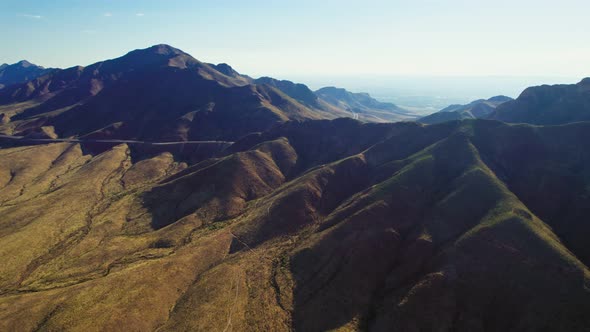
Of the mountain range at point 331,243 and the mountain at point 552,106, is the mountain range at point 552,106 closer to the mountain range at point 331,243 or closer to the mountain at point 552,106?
the mountain at point 552,106

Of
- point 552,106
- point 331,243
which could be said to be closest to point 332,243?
point 331,243

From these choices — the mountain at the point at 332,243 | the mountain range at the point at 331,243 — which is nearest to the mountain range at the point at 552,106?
the mountain range at the point at 331,243

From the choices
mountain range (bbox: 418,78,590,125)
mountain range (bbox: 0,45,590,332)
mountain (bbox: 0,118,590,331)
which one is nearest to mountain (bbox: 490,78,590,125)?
mountain range (bbox: 418,78,590,125)

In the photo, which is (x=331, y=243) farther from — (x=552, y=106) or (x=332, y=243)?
(x=552, y=106)

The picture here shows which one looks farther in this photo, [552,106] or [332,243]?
[552,106]

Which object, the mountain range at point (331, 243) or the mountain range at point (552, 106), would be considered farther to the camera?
the mountain range at point (552, 106)

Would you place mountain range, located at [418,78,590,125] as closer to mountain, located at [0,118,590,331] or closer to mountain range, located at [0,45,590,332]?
mountain range, located at [0,45,590,332]
